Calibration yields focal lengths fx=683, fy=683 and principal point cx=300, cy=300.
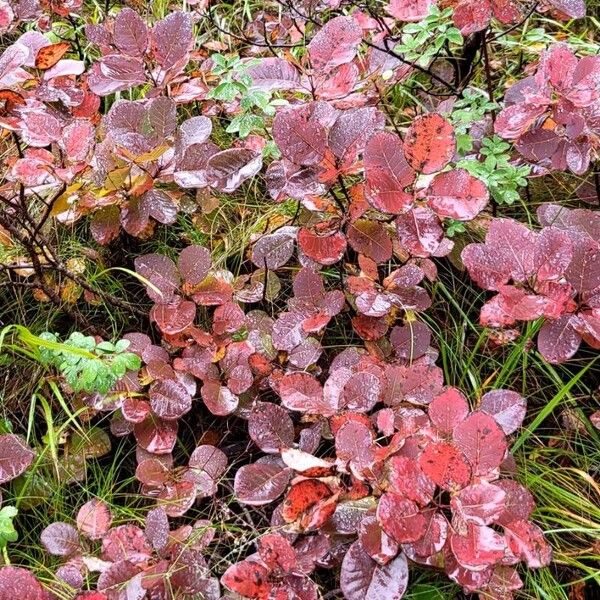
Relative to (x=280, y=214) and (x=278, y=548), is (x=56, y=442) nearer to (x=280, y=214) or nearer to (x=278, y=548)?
(x=278, y=548)

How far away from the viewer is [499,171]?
133cm

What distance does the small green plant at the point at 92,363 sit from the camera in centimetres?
105

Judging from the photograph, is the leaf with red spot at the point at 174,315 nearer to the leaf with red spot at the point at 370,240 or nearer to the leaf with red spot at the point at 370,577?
the leaf with red spot at the point at 370,240

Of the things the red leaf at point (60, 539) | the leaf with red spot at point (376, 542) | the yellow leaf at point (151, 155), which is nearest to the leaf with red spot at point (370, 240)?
the yellow leaf at point (151, 155)

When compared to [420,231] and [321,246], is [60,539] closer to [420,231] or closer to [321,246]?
[321,246]

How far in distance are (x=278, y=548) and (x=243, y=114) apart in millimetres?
834

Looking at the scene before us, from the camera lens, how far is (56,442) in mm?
1210

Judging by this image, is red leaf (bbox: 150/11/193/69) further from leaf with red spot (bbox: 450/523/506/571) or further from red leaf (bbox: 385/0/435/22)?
leaf with red spot (bbox: 450/523/506/571)

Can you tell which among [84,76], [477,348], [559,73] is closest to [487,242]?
[477,348]

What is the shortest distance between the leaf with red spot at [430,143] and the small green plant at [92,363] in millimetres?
555

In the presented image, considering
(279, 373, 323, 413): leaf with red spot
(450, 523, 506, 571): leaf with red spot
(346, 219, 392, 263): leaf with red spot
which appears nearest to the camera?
(450, 523, 506, 571): leaf with red spot

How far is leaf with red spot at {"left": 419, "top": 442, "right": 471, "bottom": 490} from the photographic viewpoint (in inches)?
36.9

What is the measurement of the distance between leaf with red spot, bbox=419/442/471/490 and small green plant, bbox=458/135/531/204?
1.81 feet

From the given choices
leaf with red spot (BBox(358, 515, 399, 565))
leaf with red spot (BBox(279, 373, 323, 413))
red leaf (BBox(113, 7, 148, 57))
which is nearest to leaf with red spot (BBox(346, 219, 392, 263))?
leaf with red spot (BBox(279, 373, 323, 413))
